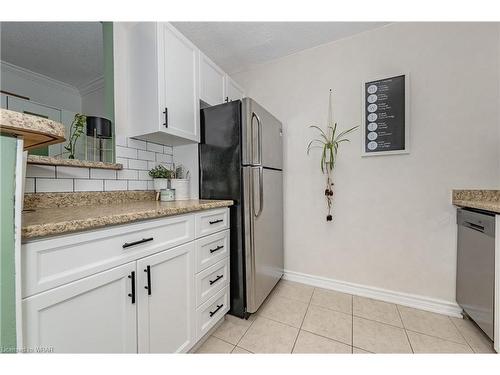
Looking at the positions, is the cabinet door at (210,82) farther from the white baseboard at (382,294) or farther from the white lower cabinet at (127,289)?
the white baseboard at (382,294)

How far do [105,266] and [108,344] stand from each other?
0.31m

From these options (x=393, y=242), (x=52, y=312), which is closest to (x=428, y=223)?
(x=393, y=242)

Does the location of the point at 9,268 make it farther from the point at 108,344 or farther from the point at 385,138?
the point at 385,138

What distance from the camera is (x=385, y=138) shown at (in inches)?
68.9

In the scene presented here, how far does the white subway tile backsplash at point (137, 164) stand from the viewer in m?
1.55

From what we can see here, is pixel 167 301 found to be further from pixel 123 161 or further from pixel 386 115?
pixel 386 115

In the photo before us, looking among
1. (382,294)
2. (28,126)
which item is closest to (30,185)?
(28,126)

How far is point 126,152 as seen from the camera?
5.00ft

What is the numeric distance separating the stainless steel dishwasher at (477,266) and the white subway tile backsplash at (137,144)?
2319mm

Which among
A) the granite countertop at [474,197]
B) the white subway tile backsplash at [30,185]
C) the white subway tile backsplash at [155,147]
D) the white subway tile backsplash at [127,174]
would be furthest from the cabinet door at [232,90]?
the granite countertop at [474,197]

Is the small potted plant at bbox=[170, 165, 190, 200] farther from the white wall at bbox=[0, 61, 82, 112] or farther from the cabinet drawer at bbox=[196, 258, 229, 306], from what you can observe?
the white wall at bbox=[0, 61, 82, 112]

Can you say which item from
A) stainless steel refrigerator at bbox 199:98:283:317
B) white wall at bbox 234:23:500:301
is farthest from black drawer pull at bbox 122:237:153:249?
white wall at bbox 234:23:500:301

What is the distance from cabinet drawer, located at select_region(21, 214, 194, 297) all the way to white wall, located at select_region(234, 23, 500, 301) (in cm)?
149
